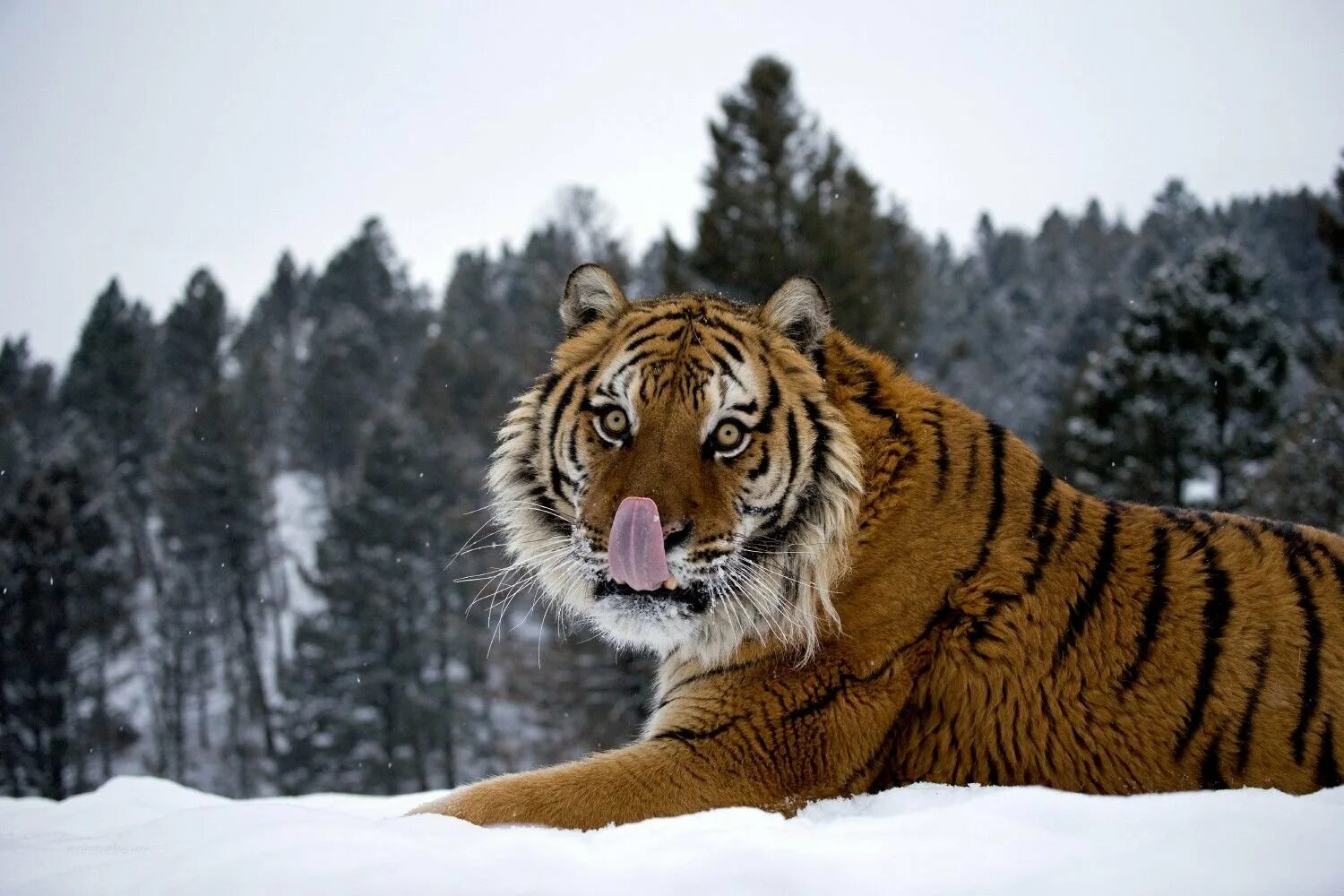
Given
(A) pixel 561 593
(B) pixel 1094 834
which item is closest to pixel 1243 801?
(B) pixel 1094 834

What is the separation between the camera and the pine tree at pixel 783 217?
16.5 metres

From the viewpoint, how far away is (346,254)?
57.5 m

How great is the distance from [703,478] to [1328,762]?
204cm

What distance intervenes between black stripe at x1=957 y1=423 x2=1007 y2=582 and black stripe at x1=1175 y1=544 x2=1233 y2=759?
0.66 m

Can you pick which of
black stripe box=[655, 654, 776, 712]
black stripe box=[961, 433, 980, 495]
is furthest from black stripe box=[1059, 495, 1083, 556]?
black stripe box=[655, 654, 776, 712]

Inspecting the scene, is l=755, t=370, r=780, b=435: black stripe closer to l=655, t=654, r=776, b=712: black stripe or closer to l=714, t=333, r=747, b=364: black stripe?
l=714, t=333, r=747, b=364: black stripe

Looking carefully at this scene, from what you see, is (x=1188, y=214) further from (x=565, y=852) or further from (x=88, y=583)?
(x=565, y=852)

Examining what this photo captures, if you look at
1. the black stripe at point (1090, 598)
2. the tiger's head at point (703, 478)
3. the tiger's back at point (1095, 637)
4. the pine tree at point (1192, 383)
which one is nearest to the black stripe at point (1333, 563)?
the tiger's back at point (1095, 637)

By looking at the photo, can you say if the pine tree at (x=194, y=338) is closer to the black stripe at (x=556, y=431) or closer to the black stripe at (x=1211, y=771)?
the black stripe at (x=556, y=431)

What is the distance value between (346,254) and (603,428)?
58946 millimetres

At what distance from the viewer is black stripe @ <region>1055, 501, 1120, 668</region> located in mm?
2898

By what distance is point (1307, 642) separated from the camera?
9.33 ft

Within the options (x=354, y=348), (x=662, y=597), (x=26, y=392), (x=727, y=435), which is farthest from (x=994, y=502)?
(x=26, y=392)

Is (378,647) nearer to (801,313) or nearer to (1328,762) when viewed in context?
(801,313)
